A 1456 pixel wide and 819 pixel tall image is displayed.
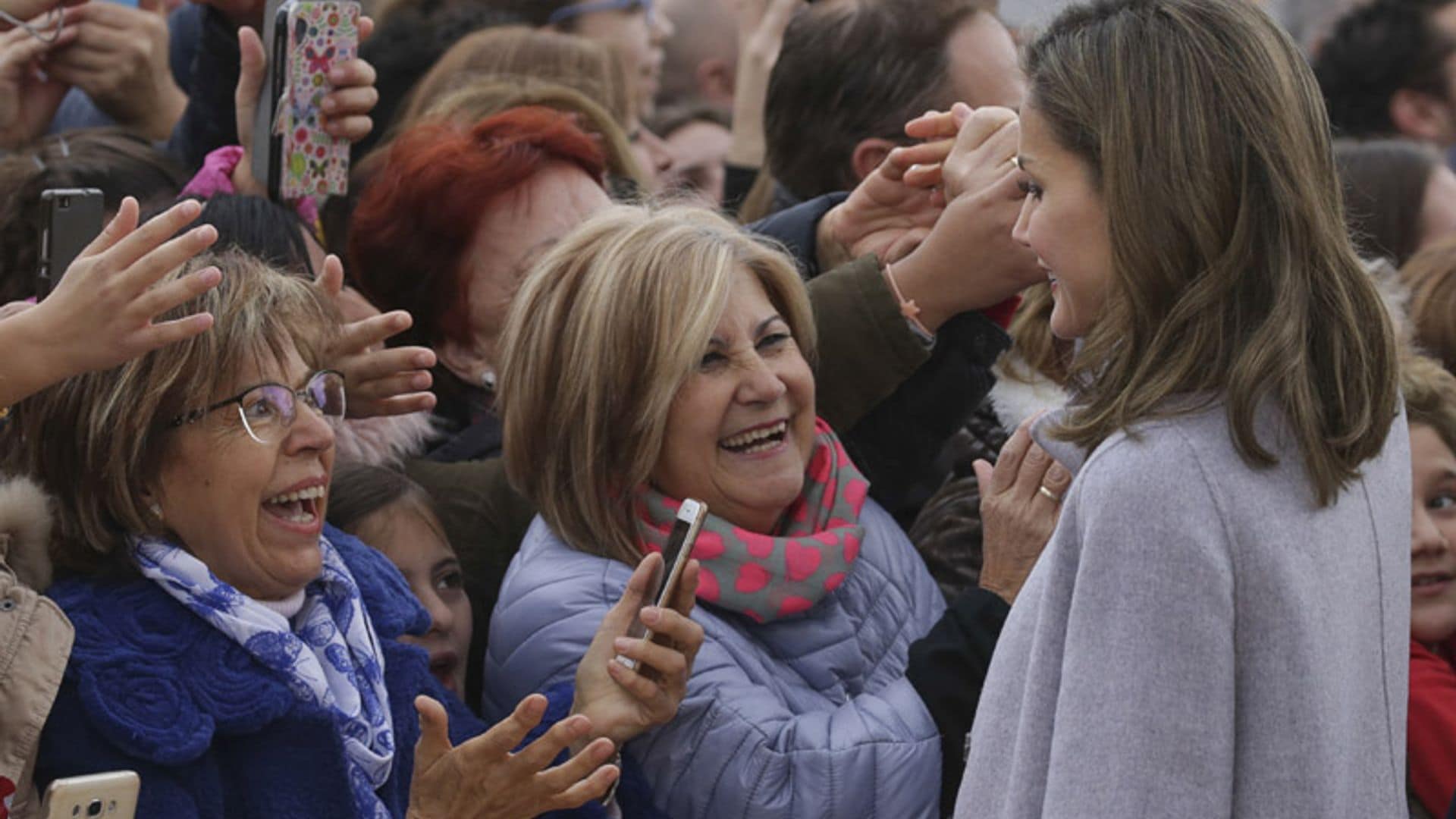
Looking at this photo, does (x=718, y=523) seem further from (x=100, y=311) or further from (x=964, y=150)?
(x=100, y=311)

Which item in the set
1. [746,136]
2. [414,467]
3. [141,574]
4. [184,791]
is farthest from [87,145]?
[746,136]

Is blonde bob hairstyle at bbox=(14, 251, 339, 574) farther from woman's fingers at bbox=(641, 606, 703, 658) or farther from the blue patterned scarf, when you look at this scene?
woman's fingers at bbox=(641, 606, 703, 658)

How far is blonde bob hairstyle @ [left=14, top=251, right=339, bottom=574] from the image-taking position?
2.46 m

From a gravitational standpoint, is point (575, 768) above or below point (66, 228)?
below

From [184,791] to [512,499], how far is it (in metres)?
1.14

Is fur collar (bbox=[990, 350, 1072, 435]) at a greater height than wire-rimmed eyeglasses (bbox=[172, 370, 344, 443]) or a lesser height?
lesser

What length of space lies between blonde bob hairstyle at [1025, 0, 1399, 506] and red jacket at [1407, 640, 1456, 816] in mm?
1116

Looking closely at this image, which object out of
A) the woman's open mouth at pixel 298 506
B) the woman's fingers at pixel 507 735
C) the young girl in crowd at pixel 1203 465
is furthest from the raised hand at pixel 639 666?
the young girl in crowd at pixel 1203 465

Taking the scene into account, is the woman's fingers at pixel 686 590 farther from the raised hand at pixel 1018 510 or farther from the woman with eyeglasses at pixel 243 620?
the raised hand at pixel 1018 510

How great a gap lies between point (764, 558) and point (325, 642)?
2.19 feet

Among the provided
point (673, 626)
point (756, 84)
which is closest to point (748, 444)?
point (673, 626)

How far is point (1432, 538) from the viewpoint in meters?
3.32

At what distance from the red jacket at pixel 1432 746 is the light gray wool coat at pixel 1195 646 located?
102 centimetres

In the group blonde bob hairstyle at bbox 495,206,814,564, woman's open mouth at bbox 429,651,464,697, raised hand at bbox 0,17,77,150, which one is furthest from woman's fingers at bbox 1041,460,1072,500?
raised hand at bbox 0,17,77,150
